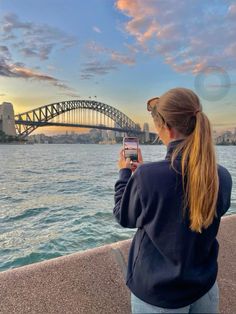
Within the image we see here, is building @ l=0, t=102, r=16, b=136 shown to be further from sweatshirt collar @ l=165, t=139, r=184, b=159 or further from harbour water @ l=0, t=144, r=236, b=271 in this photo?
sweatshirt collar @ l=165, t=139, r=184, b=159

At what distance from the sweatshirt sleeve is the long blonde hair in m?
0.14

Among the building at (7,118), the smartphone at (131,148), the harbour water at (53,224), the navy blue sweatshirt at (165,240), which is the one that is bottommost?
the harbour water at (53,224)

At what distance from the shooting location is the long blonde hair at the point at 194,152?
3.27ft

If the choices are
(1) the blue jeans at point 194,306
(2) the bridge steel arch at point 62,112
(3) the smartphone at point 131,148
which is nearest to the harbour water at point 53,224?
(3) the smartphone at point 131,148

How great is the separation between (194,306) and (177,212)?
0.38 m

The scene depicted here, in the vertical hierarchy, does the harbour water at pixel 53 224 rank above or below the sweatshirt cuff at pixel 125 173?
below

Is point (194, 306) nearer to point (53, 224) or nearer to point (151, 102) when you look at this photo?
point (151, 102)

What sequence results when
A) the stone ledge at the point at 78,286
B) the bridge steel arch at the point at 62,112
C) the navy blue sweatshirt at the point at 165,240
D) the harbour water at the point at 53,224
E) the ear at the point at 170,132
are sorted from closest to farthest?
the navy blue sweatshirt at the point at 165,240 → the ear at the point at 170,132 → the stone ledge at the point at 78,286 → the harbour water at the point at 53,224 → the bridge steel arch at the point at 62,112

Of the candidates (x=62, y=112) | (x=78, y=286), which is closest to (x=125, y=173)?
(x=78, y=286)

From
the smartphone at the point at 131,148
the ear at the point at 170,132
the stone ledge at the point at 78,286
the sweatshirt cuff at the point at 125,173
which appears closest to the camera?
the ear at the point at 170,132

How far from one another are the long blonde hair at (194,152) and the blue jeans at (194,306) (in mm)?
298

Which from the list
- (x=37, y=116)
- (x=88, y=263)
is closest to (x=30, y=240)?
(x=88, y=263)

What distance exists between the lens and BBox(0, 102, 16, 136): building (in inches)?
2375

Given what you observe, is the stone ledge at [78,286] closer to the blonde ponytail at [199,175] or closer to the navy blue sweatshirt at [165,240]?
the navy blue sweatshirt at [165,240]
